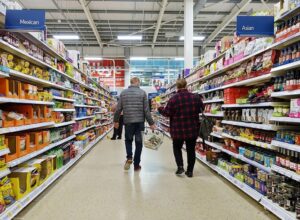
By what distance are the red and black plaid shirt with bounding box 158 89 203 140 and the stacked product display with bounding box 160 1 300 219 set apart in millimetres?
527

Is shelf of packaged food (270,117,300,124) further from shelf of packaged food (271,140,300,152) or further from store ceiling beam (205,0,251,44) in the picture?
store ceiling beam (205,0,251,44)

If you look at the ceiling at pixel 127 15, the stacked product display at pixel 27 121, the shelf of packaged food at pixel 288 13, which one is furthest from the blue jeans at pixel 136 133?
the ceiling at pixel 127 15

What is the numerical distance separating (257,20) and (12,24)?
2.82m

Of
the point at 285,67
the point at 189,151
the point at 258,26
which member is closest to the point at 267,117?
the point at 285,67

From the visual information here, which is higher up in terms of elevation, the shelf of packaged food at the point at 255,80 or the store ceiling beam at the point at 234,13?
the store ceiling beam at the point at 234,13

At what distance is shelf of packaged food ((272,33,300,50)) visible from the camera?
107 inches

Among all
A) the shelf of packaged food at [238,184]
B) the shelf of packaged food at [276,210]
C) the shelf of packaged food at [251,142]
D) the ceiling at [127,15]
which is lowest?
the shelf of packaged food at [238,184]

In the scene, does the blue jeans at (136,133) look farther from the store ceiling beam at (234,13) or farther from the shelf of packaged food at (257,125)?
A: the store ceiling beam at (234,13)

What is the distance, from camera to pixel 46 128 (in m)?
4.80

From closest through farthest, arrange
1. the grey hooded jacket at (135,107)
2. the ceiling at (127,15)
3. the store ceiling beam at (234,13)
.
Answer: the grey hooded jacket at (135,107)
the store ceiling beam at (234,13)
the ceiling at (127,15)

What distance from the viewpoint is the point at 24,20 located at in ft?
10.6

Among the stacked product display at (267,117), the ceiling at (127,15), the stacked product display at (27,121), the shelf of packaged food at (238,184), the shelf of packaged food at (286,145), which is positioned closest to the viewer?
the shelf of packaged food at (286,145)

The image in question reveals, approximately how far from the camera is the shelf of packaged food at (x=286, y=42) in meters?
2.72

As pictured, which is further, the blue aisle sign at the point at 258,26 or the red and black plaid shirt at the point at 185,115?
the red and black plaid shirt at the point at 185,115
